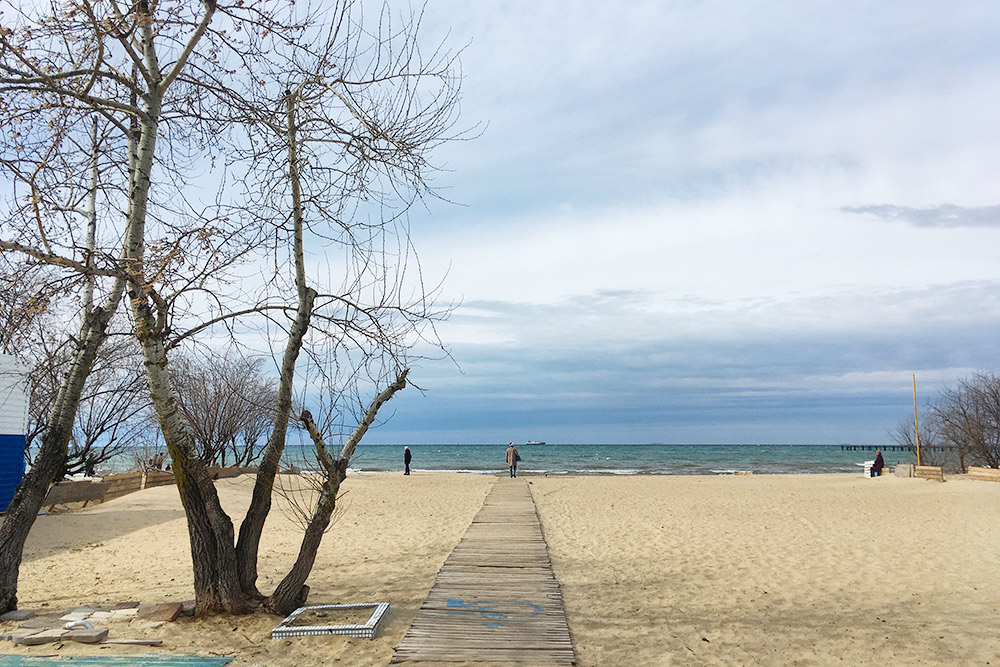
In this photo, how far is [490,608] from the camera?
646 cm

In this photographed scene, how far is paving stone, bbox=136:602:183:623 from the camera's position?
6.05m

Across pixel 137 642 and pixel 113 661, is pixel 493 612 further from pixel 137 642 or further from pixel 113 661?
pixel 113 661

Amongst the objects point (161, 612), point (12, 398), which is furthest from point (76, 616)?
point (12, 398)

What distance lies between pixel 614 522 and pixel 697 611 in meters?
6.71

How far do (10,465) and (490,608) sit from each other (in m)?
11.1

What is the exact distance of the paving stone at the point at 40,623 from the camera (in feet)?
18.9

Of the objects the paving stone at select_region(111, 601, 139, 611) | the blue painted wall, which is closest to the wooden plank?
the paving stone at select_region(111, 601, 139, 611)

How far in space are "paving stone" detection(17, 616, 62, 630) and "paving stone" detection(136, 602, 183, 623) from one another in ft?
2.11

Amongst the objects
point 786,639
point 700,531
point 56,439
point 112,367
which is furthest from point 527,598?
point 112,367

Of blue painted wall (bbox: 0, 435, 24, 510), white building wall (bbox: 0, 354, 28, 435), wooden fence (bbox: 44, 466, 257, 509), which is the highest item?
white building wall (bbox: 0, 354, 28, 435)

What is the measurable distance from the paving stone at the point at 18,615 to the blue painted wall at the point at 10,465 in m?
7.61

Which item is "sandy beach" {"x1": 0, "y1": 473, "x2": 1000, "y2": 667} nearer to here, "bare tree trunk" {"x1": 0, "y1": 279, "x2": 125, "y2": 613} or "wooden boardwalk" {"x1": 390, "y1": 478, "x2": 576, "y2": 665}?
"wooden boardwalk" {"x1": 390, "y1": 478, "x2": 576, "y2": 665}

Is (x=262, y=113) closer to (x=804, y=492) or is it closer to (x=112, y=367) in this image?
(x=112, y=367)

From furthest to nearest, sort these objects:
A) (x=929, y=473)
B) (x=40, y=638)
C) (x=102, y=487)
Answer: (x=929, y=473) < (x=102, y=487) < (x=40, y=638)
